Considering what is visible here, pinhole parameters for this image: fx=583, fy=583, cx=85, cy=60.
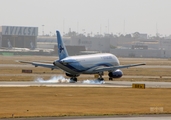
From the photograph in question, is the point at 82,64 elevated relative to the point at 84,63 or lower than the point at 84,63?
lower

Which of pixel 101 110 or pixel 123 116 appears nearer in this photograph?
pixel 123 116

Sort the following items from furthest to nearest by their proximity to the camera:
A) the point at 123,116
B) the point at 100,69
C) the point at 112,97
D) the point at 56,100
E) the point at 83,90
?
the point at 100,69 → the point at 83,90 → the point at 112,97 → the point at 56,100 → the point at 123,116

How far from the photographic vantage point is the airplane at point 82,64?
332 feet

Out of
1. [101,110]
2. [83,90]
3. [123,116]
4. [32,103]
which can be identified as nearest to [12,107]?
[32,103]

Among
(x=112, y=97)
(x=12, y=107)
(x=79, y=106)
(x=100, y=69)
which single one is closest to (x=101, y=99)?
(x=112, y=97)

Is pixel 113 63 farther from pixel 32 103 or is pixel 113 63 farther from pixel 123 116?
pixel 123 116

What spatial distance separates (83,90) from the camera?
82625mm

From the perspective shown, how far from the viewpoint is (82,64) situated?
344 feet

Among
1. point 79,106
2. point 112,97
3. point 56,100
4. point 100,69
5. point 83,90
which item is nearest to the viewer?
point 79,106

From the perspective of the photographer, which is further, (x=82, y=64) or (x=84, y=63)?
(x=84, y=63)

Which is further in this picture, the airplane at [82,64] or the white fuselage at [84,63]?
the airplane at [82,64]

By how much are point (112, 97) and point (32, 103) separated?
1331 centimetres

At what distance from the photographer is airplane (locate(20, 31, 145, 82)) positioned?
10119 centimetres

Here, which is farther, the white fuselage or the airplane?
the airplane
